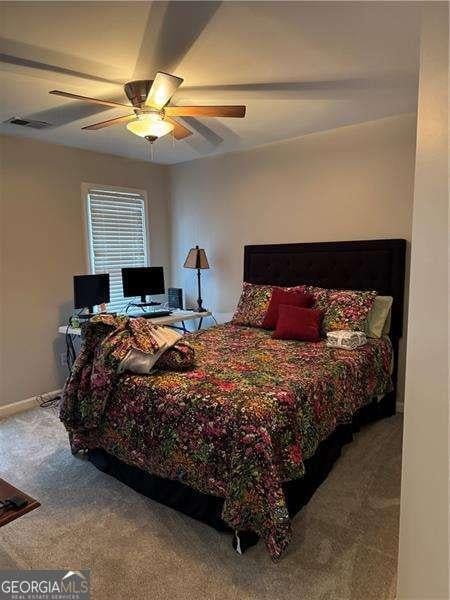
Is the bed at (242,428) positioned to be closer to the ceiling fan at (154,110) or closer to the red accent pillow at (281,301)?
the red accent pillow at (281,301)

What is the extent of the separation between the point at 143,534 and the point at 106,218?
328 centimetres

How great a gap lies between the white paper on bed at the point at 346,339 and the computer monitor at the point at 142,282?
2.18 m

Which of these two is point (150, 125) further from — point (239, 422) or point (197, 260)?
point (197, 260)

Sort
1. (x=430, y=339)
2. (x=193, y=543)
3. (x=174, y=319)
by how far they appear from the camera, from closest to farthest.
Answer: (x=430, y=339)
(x=193, y=543)
(x=174, y=319)

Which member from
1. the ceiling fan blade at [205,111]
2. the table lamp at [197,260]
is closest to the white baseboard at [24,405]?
the table lamp at [197,260]

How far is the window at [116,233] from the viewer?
4223 millimetres

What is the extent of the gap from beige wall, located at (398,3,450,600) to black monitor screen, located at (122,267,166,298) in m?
3.35

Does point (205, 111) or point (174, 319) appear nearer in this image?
point (205, 111)

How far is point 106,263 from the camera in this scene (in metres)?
4.38

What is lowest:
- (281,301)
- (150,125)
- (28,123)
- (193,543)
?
(193,543)

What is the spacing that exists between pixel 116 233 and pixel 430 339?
3825 millimetres

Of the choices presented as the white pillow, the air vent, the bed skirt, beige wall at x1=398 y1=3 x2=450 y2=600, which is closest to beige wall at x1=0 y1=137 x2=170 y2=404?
the air vent

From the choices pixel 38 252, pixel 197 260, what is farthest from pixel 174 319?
pixel 38 252

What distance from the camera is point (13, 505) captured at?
59.8 inches
